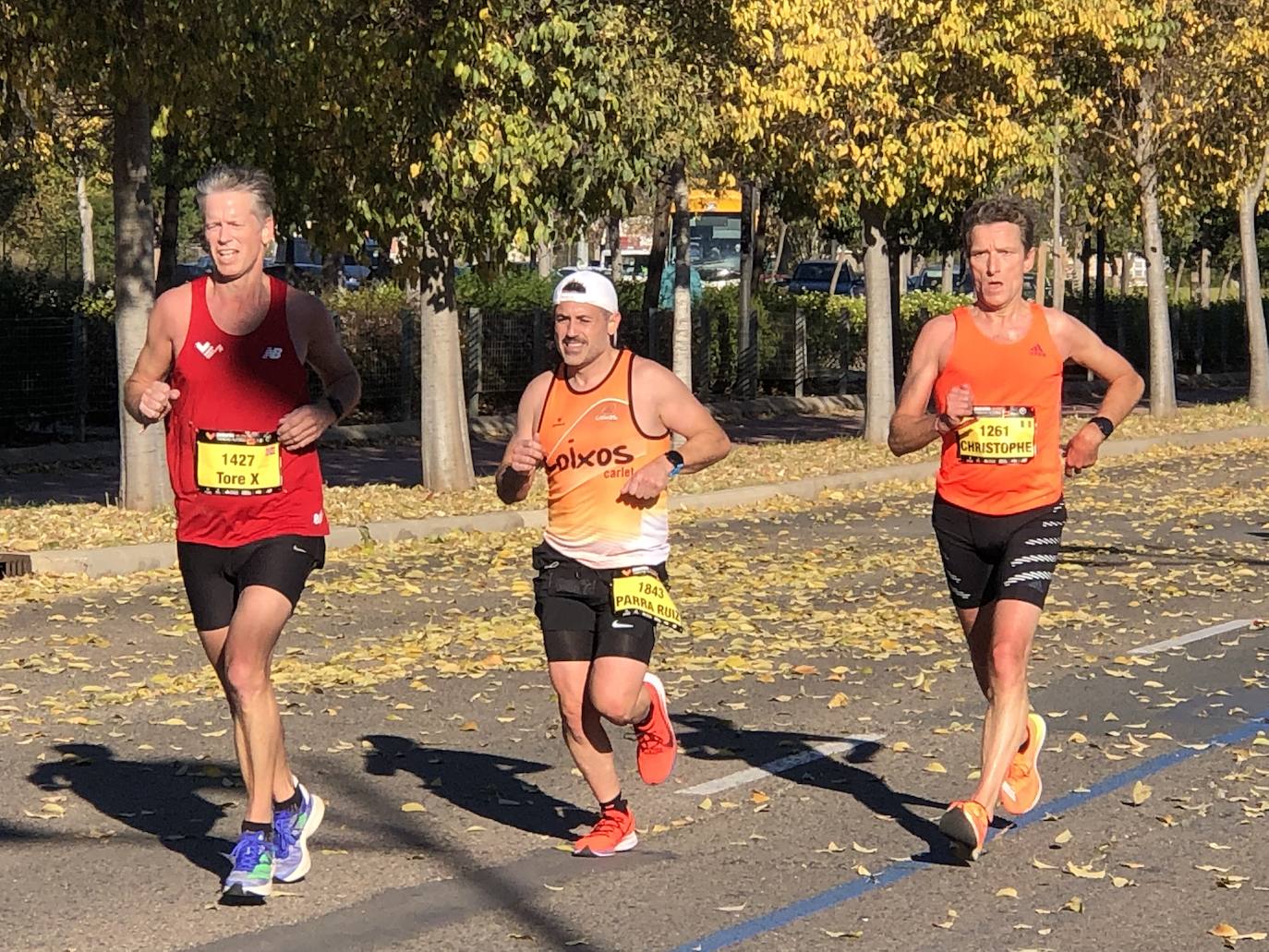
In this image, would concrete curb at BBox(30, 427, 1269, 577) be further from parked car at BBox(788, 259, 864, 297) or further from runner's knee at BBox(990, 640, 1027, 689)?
parked car at BBox(788, 259, 864, 297)

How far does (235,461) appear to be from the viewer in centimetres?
621

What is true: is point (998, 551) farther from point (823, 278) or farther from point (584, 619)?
point (823, 278)

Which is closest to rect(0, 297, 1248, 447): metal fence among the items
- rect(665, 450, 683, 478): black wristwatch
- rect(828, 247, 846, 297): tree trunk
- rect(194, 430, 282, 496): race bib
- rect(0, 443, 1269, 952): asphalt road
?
rect(0, 443, 1269, 952): asphalt road

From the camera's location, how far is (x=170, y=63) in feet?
48.9

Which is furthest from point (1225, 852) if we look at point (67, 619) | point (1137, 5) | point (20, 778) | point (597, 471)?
point (1137, 5)

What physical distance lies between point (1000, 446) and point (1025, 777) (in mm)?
1125

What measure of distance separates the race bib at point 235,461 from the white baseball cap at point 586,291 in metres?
1.01

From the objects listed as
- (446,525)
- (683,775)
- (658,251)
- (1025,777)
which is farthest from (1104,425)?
(658,251)

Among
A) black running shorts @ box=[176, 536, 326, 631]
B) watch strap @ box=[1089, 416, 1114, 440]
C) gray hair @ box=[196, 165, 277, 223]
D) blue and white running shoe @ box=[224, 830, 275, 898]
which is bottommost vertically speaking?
blue and white running shoe @ box=[224, 830, 275, 898]

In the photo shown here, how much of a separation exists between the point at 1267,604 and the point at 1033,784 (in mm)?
6158

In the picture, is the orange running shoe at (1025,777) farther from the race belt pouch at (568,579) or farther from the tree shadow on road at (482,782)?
the race belt pouch at (568,579)

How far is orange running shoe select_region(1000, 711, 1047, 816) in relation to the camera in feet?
23.5

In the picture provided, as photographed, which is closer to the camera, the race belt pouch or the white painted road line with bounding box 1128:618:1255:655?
the race belt pouch

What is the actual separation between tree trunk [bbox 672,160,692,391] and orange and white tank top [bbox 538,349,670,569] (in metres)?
13.4
